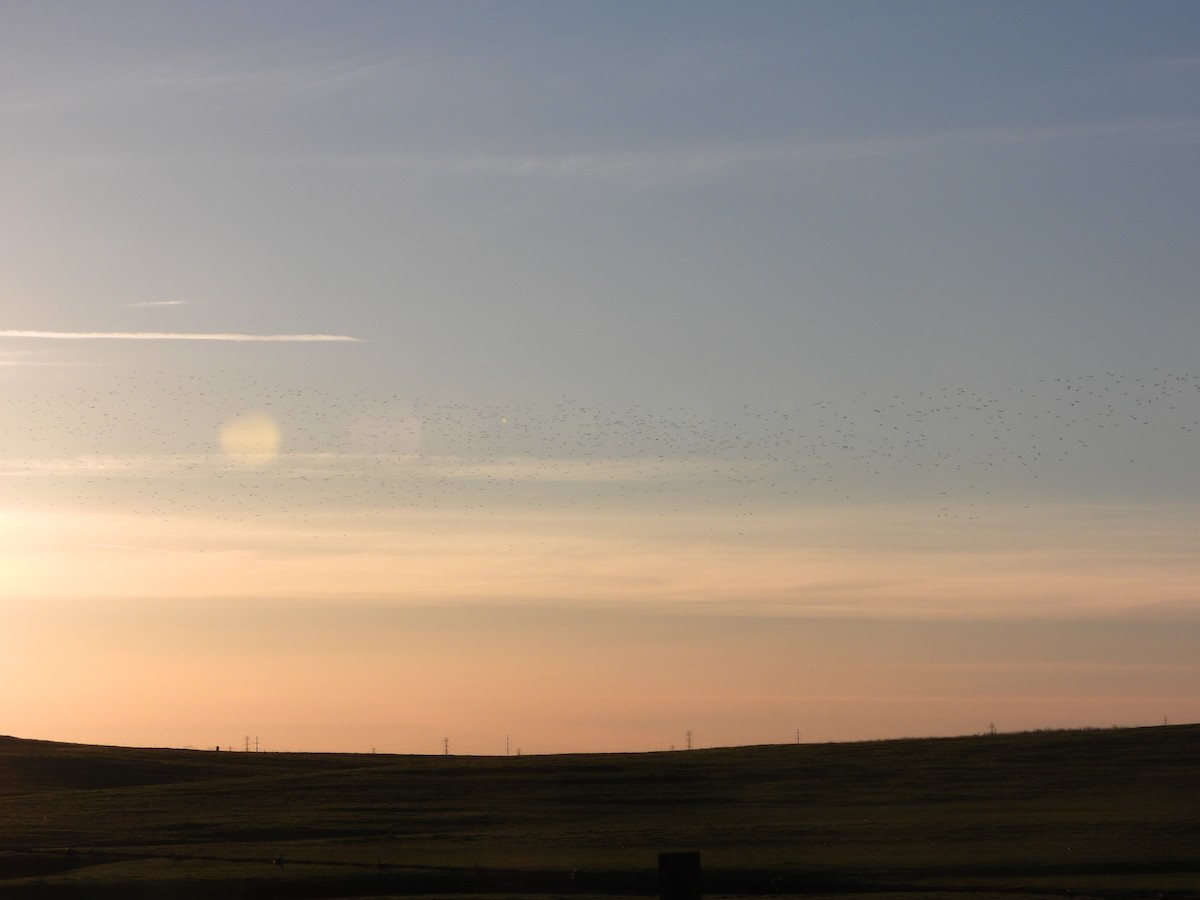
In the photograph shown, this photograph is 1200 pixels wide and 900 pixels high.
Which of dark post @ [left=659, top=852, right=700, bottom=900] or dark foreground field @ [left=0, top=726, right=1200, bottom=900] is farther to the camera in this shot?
dark foreground field @ [left=0, top=726, right=1200, bottom=900]

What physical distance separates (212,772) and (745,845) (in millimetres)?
41396

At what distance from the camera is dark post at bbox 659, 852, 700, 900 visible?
32.6 feet

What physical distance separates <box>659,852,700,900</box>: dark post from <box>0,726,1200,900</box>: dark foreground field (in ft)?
88.1

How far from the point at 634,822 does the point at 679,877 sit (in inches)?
1718

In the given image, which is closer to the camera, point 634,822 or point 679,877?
point 679,877

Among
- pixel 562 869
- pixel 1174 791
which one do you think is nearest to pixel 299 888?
pixel 562 869

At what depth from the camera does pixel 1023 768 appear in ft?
208

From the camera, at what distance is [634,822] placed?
172 ft

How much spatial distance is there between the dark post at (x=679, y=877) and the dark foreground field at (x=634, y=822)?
2684 centimetres

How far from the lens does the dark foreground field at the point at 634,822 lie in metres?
37.8

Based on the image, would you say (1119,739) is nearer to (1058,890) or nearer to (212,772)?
(1058,890)

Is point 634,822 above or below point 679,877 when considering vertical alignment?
above

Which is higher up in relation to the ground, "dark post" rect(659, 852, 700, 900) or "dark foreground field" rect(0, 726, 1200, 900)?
"dark foreground field" rect(0, 726, 1200, 900)

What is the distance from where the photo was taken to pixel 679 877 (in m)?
9.95
